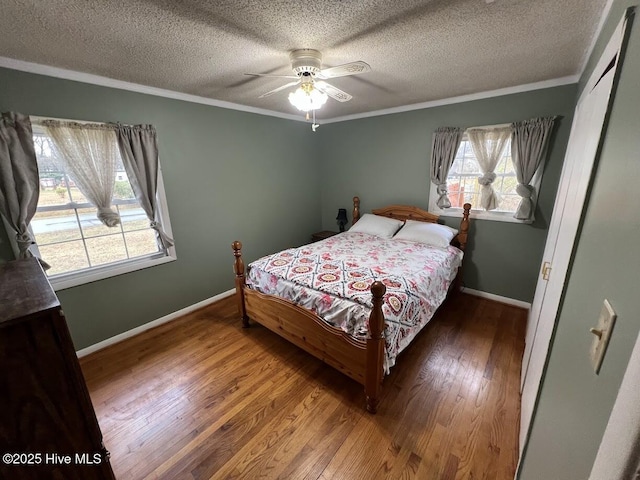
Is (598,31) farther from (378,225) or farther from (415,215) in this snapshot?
(378,225)

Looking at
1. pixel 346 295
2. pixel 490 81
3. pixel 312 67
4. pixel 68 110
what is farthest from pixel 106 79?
pixel 490 81

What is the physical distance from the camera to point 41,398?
71 cm

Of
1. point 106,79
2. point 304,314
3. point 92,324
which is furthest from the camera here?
point 92,324

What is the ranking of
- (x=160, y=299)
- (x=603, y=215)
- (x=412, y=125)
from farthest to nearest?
(x=412, y=125)
(x=160, y=299)
(x=603, y=215)

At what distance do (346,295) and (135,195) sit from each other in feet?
7.20

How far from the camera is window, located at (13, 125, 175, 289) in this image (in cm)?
204

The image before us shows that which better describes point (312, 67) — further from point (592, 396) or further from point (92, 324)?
point (92, 324)

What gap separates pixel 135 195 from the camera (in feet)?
8.02

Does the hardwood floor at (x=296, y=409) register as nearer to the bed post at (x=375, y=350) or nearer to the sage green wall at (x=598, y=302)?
the bed post at (x=375, y=350)

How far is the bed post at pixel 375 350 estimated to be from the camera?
153 centimetres

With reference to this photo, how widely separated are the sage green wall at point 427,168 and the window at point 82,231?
2548mm

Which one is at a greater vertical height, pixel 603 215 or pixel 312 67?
pixel 312 67

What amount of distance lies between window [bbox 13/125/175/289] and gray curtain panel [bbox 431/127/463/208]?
307 cm

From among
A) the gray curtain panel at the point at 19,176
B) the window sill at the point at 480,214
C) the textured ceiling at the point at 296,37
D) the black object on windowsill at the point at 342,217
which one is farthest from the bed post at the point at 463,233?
the gray curtain panel at the point at 19,176
